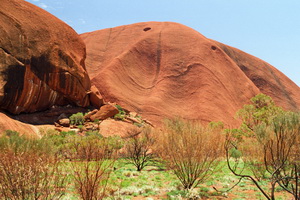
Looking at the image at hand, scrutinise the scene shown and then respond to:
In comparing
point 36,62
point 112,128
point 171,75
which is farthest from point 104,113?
point 171,75

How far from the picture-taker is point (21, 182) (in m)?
5.28

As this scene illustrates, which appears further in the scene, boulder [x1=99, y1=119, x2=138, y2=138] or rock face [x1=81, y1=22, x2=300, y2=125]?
rock face [x1=81, y1=22, x2=300, y2=125]

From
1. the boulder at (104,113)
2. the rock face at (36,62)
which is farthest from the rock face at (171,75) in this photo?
the rock face at (36,62)

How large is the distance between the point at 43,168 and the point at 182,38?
59734mm

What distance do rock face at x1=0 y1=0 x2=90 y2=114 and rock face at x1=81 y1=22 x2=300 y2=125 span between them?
11.9m

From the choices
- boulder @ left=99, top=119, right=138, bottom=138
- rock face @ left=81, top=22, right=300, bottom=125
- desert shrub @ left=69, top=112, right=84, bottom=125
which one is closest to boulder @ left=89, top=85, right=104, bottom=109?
desert shrub @ left=69, top=112, right=84, bottom=125

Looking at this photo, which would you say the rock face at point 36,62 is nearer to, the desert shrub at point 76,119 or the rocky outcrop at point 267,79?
the desert shrub at point 76,119

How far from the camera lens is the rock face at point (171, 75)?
151ft

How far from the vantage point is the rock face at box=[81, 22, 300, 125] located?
46.0 meters

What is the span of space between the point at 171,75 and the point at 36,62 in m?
32.5

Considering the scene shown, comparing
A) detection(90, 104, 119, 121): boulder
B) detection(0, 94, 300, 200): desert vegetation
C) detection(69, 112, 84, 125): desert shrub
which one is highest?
detection(90, 104, 119, 121): boulder

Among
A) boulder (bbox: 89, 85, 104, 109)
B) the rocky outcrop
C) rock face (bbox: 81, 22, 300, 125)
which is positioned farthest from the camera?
the rocky outcrop

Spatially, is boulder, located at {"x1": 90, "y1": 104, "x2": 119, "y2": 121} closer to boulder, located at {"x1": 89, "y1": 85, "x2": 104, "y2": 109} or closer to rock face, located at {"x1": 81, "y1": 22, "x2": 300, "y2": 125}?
boulder, located at {"x1": 89, "y1": 85, "x2": 104, "y2": 109}

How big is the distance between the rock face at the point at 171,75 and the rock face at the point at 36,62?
1192cm
